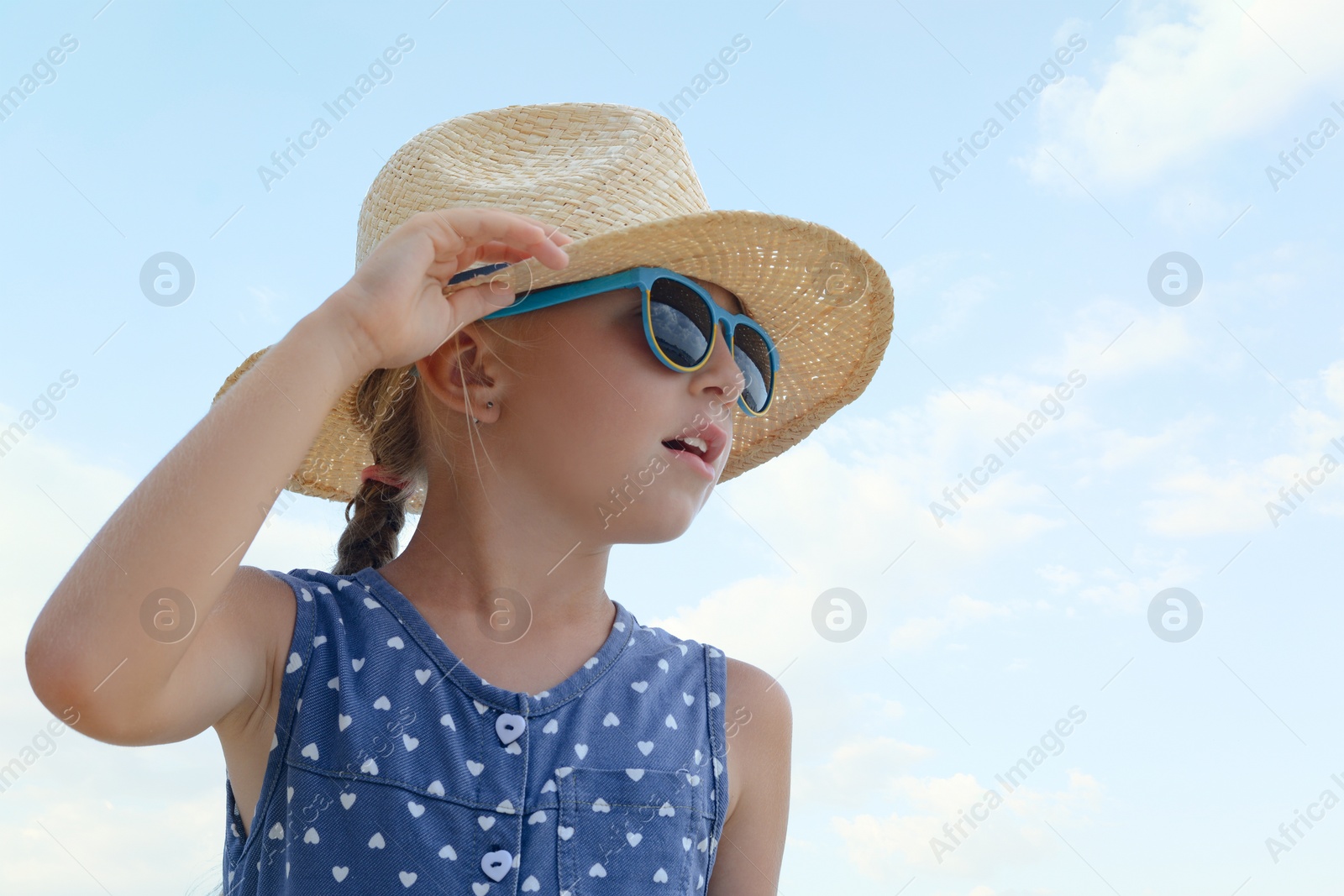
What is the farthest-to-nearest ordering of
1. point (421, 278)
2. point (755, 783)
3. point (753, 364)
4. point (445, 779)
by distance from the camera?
1. point (753, 364)
2. point (755, 783)
3. point (445, 779)
4. point (421, 278)

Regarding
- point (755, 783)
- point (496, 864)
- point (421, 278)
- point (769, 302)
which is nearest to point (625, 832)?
point (496, 864)

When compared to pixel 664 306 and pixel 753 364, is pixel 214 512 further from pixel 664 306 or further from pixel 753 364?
pixel 753 364

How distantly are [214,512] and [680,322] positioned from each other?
1.07 metres

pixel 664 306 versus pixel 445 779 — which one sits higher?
pixel 664 306

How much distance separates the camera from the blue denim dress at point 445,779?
1.97 metres

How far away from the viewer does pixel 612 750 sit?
2.21 metres

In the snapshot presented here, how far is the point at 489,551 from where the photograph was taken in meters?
2.36

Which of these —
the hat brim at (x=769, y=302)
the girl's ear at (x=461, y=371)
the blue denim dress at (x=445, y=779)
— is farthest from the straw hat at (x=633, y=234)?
Result: the blue denim dress at (x=445, y=779)

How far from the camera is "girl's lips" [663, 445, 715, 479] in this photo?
7.54 ft

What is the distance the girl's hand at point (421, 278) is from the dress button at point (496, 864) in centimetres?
89

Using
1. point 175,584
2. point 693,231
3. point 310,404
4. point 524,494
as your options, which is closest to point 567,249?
point 693,231

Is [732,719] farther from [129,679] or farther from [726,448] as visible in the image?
[129,679]

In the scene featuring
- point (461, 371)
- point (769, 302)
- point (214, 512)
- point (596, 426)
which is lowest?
point (214, 512)

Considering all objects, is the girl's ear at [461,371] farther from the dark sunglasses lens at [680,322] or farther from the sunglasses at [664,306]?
the dark sunglasses lens at [680,322]
